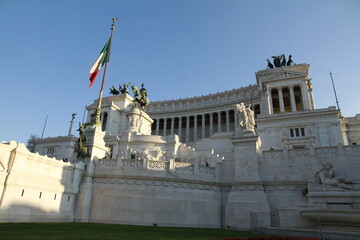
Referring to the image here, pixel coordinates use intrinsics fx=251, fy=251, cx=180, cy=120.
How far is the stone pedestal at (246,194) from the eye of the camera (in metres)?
17.2

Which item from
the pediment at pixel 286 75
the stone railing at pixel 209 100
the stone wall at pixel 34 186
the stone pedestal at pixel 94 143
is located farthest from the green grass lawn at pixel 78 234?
the stone railing at pixel 209 100

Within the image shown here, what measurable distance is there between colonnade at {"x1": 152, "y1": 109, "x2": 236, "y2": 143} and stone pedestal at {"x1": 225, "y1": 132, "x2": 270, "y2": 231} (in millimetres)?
53203

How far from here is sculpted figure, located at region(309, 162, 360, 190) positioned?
52.4 ft

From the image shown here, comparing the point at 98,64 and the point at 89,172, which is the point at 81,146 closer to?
the point at 89,172

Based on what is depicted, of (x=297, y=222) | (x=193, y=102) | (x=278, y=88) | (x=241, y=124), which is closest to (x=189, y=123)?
(x=193, y=102)

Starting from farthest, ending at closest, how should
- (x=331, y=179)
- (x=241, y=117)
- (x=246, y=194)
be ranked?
(x=241, y=117), (x=246, y=194), (x=331, y=179)

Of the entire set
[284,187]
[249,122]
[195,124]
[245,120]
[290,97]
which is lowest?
[284,187]

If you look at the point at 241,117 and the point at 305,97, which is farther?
the point at 305,97

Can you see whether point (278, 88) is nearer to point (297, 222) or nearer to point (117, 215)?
point (297, 222)

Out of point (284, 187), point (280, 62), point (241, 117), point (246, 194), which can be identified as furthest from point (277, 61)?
point (246, 194)

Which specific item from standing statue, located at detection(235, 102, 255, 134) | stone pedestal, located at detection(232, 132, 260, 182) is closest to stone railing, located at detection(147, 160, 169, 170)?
stone pedestal, located at detection(232, 132, 260, 182)

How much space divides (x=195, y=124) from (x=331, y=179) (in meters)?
60.2

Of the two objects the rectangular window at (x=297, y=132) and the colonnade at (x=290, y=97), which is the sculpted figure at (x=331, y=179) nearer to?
the rectangular window at (x=297, y=132)

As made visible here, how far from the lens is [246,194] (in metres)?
18.2
